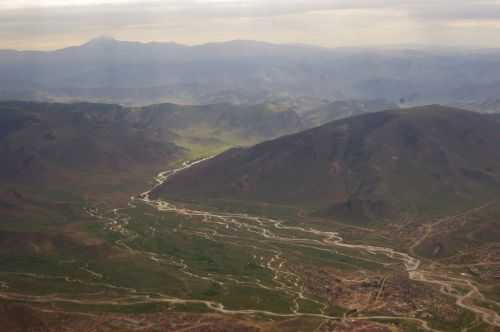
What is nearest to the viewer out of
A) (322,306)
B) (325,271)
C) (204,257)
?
(322,306)

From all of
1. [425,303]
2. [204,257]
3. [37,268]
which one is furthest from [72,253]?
[425,303]

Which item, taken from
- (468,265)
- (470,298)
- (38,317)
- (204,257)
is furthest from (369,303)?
(38,317)

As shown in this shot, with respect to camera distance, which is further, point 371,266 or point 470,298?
point 371,266


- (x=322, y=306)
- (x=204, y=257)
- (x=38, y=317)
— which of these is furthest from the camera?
(x=204, y=257)

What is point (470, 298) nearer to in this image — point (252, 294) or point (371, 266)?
point (371, 266)

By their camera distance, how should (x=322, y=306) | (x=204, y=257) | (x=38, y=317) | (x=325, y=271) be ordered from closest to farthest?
(x=38, y=317) → (x=322, y=306) → (x=325, y=271) → (x=204, y=257)

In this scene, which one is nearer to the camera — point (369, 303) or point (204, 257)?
point (369, 303)

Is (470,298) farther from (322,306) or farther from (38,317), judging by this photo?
(38,317)

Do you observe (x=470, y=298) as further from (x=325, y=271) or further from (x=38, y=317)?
(x=38, y=317)
